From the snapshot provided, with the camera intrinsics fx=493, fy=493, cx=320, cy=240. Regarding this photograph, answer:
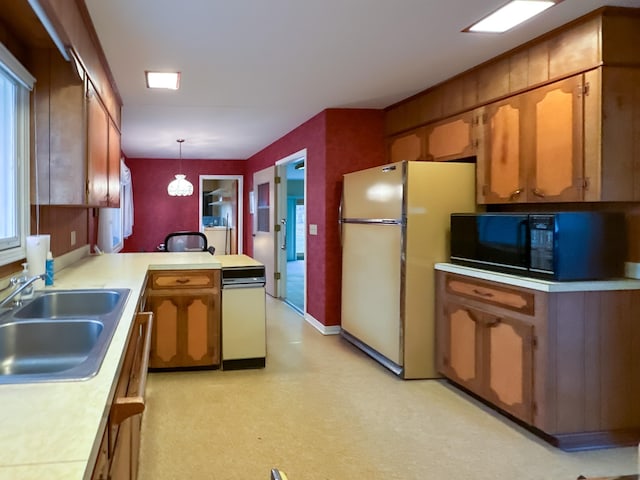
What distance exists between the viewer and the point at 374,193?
3.96 metres

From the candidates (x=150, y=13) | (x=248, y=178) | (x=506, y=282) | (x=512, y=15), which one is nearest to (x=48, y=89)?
(x=150, y=13)

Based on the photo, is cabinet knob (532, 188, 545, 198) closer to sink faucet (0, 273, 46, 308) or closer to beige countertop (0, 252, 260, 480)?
beige countertop (0, 252, 260, 480)

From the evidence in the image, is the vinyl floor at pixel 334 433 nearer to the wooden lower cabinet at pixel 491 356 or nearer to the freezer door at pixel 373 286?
the wooden lower cabinet at pixel 491 356

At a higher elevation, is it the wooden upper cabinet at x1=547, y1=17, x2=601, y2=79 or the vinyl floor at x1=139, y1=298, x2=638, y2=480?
the wooden upper cabinet at x1=547, y1=17, x2=601, y2=79

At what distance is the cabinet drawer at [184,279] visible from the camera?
3.61m

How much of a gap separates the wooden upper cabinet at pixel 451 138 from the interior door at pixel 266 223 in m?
3.09

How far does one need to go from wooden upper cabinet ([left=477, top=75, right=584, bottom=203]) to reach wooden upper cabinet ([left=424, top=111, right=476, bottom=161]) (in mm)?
127

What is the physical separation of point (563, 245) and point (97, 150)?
2.67 meters

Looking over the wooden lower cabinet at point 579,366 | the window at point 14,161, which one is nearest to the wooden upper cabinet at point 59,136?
the window at point 14,161

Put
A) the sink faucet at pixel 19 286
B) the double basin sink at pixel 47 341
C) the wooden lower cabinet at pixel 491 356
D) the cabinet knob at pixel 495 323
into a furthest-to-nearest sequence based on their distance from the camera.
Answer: the cabinet knob at pixel 495 323, the wooden lower cabinet at pixel 491 356, the sink faucet at pixel 19 286, the double basin sink at pixel 47 341

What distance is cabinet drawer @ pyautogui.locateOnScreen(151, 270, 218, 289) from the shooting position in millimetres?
3613

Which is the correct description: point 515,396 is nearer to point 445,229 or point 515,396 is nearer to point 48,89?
point 445,229

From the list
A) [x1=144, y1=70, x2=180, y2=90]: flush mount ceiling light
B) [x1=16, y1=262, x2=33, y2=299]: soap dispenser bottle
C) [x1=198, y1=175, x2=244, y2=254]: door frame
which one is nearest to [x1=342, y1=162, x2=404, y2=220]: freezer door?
[x1=144, y1=70, x2=180, y2=90]: flush mount ceiling light

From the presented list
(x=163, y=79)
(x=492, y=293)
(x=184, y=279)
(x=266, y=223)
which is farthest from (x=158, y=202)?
(x=492, y=293)
